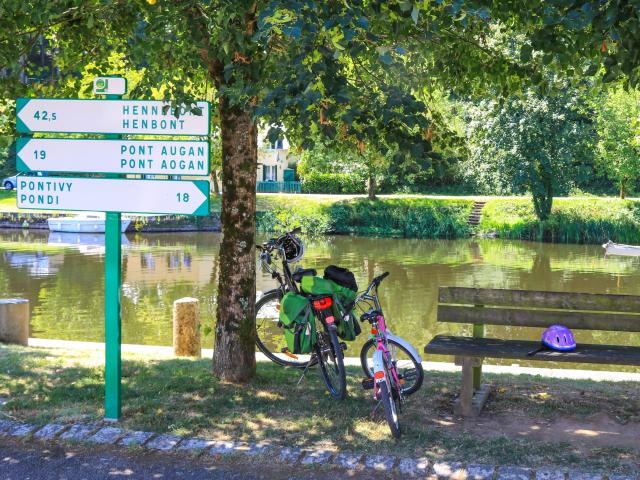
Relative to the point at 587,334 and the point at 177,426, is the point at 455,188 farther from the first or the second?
the point at 177,426

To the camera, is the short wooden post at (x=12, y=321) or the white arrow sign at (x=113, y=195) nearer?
the white arrow sign at (x=113, y=195)

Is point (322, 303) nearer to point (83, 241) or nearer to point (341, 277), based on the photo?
point (341, 277)

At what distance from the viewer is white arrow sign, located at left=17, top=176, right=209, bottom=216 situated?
6.25 m

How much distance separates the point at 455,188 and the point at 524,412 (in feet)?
151

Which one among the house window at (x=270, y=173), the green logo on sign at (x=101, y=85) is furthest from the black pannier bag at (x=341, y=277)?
the house window at (x=270, y=173)

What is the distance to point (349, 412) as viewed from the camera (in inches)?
262

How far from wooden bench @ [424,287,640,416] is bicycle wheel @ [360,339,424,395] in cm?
29

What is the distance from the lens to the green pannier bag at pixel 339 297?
7.14 meters

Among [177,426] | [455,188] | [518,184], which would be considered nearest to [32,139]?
[177,426]

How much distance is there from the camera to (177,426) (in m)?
6.18

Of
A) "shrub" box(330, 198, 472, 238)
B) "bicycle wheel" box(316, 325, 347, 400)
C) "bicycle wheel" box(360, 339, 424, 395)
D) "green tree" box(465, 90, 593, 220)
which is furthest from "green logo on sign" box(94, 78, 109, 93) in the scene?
"shrub" box(330, 198, 472, 238)

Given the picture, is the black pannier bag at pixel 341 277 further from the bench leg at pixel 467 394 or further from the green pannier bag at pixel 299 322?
the bench leg at pixel 467 394

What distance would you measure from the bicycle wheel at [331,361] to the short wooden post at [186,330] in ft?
11.4

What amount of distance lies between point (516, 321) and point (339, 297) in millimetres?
1480
